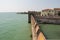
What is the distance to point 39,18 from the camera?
24.0 m

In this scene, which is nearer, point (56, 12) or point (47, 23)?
point (47, 23)

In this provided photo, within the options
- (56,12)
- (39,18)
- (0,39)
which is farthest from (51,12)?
(0,39)

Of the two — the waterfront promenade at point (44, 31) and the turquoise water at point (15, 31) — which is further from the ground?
the waterfront promenade at point (44, 31)

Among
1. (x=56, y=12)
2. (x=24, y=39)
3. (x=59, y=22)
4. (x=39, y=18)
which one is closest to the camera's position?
(x=24, y=39)

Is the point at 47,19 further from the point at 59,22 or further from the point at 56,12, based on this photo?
the point at 56,12

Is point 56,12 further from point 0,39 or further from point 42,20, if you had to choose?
point 0,39

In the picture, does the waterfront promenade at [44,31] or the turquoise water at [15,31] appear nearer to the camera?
the waterfront promenade at [44,31]

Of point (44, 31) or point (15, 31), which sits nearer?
point (44, 31)

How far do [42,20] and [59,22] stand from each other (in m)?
2.94

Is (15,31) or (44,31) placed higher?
(44,31)

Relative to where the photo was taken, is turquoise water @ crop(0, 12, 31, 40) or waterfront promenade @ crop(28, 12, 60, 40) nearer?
waterfront promenade @ crop(28, 12, 60, 40)

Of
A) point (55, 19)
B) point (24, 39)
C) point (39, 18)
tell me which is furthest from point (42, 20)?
point (24, 39)

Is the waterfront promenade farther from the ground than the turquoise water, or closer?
farther from the ground

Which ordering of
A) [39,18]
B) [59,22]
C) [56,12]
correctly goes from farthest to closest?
[56,12]
[39,18]
[59,22]
